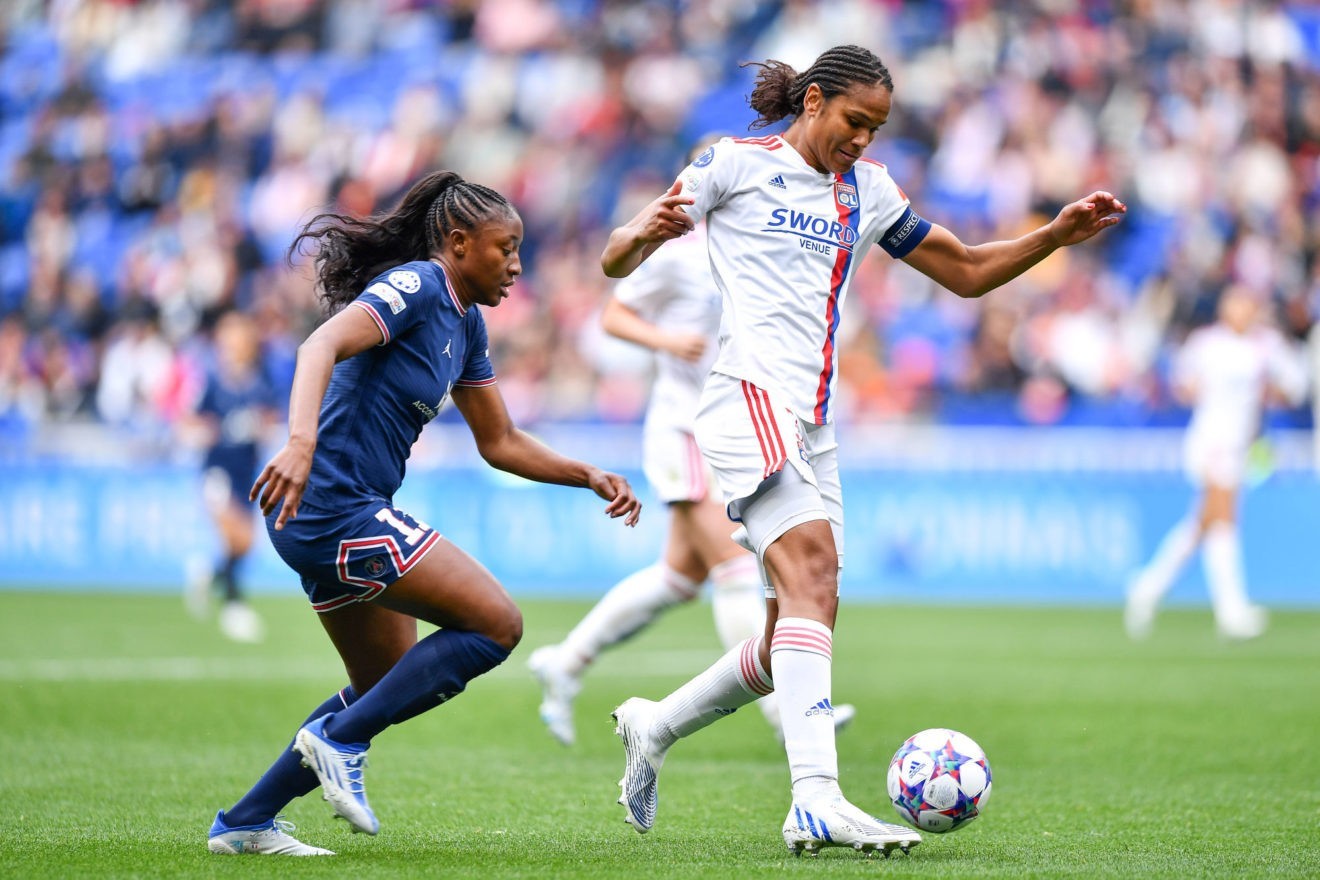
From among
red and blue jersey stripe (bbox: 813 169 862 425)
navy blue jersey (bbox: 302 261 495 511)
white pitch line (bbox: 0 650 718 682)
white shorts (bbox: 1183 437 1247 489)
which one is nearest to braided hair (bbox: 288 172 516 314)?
navy blue jersey (bbox: 302 261 495 511)

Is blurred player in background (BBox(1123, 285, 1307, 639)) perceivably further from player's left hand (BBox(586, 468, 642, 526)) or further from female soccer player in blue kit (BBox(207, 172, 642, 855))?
female soccer player in blue kit (BBox(207, 172, 642, 855))

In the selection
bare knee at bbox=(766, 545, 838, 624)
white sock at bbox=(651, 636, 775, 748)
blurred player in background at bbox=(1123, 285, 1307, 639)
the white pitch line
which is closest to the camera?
bare knee at bbox=(766, 545, 838, 624)

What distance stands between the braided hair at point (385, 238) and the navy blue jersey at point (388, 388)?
16 centimetres

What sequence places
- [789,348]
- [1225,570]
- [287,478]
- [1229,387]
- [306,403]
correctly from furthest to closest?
[1229,387] → [1225,570] → [789,348] → [306,403] → [287,478]

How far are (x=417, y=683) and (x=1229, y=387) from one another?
11834 millimetres

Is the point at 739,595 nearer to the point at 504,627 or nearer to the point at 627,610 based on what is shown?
the point at 627,610

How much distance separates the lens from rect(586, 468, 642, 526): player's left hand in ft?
18.2

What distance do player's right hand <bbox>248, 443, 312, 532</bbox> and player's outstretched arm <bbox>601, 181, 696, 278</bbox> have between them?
1.12m

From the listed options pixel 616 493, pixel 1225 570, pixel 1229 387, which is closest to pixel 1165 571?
pixel 1225 570

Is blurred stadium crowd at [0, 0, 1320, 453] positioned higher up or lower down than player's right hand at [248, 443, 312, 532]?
higher up

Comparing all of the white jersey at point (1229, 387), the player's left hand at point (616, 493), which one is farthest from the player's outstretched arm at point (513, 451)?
the white jersey at point (1229, 387)

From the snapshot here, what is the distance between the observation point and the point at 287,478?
466 cm

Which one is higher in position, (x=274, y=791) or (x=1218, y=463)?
(x=1218, y=463)

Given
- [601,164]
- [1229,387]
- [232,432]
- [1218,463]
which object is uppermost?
[601,164]
